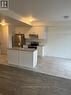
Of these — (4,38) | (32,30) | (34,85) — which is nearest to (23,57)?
(34,85)

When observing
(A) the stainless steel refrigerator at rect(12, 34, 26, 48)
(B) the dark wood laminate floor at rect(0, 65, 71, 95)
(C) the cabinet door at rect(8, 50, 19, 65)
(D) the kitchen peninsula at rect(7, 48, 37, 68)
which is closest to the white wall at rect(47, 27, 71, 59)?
(A) the stainless steel refrigerator at rect(12, 34, 26, 48)

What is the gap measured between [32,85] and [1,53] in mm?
6516

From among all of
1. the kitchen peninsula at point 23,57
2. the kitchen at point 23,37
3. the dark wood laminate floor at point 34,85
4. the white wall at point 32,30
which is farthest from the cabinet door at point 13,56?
the white wall at point 32,30

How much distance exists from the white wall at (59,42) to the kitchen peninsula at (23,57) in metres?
3.36

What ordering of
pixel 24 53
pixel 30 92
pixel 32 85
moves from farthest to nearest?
pixel 24 53, pixel 32 85, pixel 30 92

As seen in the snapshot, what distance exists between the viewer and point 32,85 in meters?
4.12

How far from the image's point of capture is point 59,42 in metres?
9.20

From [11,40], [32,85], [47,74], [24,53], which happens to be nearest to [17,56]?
[24,53]

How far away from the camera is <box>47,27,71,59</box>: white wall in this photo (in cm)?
889

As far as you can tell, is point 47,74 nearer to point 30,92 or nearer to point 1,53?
point 30,92

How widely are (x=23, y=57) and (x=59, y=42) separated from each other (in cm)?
380

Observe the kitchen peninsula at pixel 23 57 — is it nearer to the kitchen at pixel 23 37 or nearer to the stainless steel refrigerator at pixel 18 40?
the kitchen at pixel 23 37

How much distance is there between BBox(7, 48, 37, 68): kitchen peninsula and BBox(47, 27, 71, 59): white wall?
11.0 feet

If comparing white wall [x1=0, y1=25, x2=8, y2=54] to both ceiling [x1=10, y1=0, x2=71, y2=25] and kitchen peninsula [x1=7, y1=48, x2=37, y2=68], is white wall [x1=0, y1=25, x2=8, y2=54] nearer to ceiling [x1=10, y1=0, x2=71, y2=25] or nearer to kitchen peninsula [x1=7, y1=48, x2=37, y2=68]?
kitchen peninsula [x1=7, y1=48, x2=37, y2=68]
